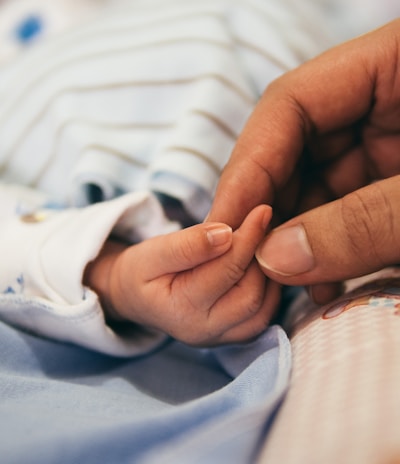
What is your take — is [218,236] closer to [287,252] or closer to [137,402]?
[287,252]

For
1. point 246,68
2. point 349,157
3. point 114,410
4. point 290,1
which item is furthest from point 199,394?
point 290,1

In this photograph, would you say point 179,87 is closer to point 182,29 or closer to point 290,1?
point 182,29

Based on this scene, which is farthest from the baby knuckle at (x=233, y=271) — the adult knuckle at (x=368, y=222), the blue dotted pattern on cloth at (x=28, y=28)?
the blue dotted pattern on cloth at (x=28, y=28)

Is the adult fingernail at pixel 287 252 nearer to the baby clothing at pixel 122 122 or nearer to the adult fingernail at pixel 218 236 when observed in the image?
the adult fingernail at pixel 218 236

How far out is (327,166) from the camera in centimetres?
63

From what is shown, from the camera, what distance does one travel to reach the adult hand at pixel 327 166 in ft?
1.39

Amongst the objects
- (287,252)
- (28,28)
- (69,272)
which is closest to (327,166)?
(287,252)

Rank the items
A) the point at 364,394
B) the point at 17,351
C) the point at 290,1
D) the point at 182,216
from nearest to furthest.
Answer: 1. the point at 364,394
2. the point at 17,351
3. the point at 182,216
4. the point at 290,1

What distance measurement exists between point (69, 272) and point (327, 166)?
336 mm

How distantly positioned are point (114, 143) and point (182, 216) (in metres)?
0.15

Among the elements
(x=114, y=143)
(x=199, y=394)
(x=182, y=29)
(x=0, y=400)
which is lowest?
(x=199, y=394)

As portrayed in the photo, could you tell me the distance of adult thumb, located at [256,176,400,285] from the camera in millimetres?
412

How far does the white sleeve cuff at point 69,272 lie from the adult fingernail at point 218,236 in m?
0.16

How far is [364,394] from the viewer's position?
326 mm
